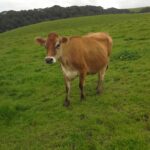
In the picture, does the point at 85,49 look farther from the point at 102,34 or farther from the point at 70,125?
the point at 70,125

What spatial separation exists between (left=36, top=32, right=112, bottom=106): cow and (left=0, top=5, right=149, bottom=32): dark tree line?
52321mm

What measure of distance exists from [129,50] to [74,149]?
10124 millimetres

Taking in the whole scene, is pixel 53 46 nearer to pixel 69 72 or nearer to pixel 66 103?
pixel 69 72

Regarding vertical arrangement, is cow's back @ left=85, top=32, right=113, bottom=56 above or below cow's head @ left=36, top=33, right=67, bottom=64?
below

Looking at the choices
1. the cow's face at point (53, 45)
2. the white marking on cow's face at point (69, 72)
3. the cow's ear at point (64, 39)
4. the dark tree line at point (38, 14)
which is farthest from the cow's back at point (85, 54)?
the dark tree line at point (38, 14)

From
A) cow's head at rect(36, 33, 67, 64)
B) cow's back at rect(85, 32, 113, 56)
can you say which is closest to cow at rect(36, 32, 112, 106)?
cow's head at rect(36, 33, 67, 64)

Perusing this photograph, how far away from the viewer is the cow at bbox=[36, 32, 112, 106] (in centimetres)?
902

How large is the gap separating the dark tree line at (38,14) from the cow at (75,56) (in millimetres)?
52321

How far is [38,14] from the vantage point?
68188 millimetres

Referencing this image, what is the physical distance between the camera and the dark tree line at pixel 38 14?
62.8 m

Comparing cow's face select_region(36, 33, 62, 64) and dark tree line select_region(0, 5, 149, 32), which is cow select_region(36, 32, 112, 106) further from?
dark tree line select_region(0, 5, 149, 32)

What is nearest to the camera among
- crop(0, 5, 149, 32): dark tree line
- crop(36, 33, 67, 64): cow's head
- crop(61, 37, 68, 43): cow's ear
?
crop(36, 33, 67, 64): cow's head

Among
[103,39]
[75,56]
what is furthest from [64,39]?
[103,39]

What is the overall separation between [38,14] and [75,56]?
197 ft
